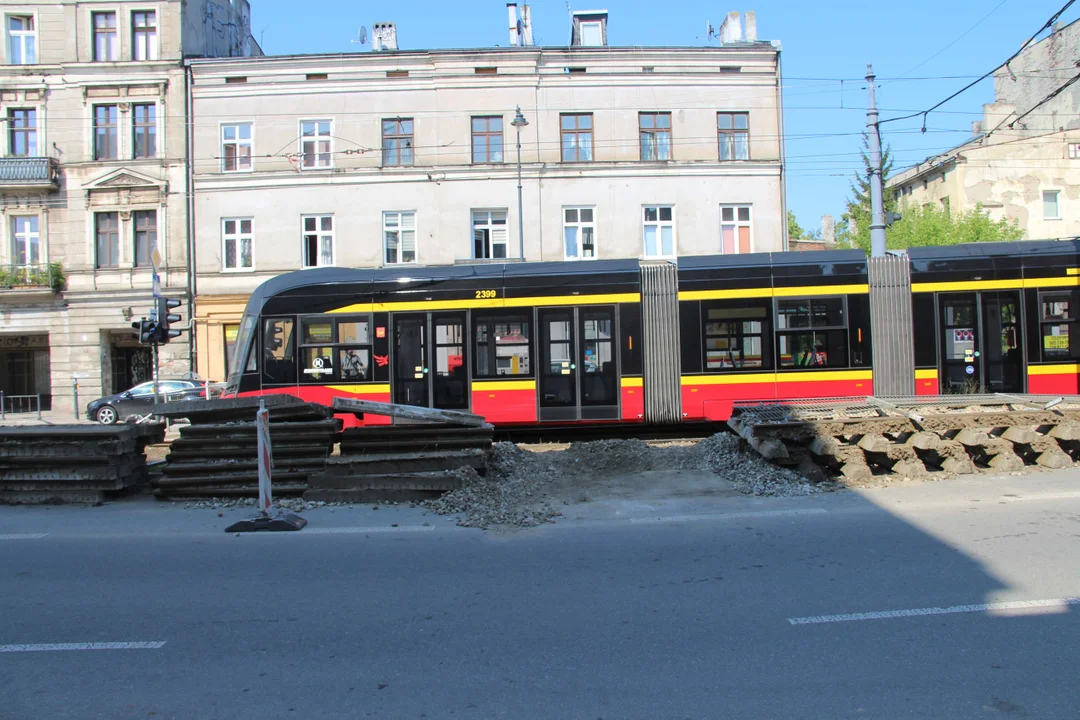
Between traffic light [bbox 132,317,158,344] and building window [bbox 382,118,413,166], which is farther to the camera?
building window [bbox 382,118,413,166]

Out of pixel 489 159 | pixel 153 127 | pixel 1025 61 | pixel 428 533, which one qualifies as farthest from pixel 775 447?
pixel 1025 61

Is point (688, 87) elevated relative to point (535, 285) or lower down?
elevated

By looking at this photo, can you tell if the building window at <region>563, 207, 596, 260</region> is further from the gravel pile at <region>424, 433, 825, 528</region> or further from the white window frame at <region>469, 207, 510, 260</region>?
the gravel pile at <region>424, 433, 825, 528</region>

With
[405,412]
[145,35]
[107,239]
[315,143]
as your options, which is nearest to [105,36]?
[145,35]

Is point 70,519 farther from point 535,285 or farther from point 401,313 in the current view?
point 535,285

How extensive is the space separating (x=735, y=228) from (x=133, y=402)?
20.6 m

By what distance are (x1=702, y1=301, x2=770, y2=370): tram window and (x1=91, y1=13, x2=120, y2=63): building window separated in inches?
986

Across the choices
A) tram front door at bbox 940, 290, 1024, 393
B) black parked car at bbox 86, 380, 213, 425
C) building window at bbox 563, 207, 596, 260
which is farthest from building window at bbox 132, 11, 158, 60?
tram front door at bbox 940, 290, 1024, 393

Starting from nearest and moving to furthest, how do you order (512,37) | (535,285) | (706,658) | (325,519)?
(706,658)
(325,519)
(535,285)
(512,37)

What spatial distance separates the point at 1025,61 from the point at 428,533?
1797 inches

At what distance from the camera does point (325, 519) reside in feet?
26.9

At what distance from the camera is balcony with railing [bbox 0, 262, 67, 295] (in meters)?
26.8

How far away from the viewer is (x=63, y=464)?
9.23 m

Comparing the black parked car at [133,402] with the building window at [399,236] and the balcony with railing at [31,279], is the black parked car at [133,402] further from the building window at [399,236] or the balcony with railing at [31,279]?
the building window at [399,236]
